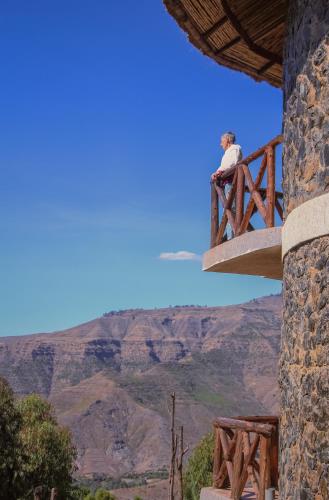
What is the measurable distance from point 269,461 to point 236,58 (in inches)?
183

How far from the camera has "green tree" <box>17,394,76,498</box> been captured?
106ft

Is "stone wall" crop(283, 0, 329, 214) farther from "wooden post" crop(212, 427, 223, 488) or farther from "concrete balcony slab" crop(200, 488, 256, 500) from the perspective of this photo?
"concrete balcony slab" crop(200, 488, 256, 500)

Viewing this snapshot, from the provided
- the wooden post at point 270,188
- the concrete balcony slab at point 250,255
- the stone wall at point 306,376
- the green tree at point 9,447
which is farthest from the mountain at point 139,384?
the stone wall at point 306,376

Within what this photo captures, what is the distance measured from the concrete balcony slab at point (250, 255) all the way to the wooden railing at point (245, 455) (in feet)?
5.46

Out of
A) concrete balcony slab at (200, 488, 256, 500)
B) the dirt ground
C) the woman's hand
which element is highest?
the woman's hand

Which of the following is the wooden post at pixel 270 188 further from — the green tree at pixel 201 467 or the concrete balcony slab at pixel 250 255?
the green tree at pixel 201 467

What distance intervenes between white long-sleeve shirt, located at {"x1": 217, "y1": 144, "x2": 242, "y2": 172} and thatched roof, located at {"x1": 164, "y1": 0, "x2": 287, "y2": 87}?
42.3 inches

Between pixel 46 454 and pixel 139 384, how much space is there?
368 ft

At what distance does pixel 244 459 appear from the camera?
7629mm

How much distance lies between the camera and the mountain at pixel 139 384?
411ft

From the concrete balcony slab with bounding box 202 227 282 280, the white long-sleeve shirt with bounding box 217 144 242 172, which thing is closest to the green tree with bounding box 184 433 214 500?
the concrete balcony slab with bounding box 202 227 282 280

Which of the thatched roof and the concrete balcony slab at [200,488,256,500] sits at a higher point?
the thatched roof

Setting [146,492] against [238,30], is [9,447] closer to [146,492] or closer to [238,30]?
[238,30]

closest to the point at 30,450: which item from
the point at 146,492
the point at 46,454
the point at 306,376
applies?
the point at 46,454
